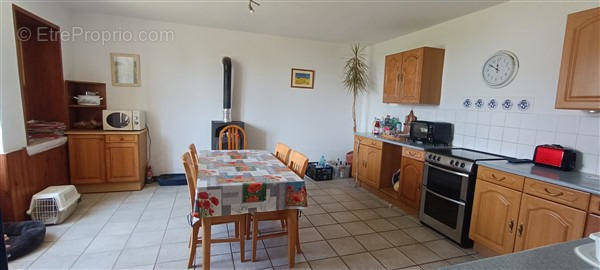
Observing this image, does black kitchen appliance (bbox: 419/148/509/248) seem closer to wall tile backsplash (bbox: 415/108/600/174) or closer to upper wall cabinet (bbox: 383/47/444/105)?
wall tile backsplash (bbox: 415/108/600/174)

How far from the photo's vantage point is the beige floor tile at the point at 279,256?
2146mm

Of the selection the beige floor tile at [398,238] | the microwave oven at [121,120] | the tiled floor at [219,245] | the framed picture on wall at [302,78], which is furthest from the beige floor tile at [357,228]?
the microwave oven at [121,120]

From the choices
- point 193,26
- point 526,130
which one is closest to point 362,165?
point 526,130

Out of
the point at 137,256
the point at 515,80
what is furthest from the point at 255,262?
the point at 515,80

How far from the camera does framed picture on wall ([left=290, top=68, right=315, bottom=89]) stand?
4570mm

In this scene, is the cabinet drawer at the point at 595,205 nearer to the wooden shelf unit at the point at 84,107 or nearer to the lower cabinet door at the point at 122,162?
the lower cabinet door at the point at 122,162

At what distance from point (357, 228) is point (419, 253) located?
0.63 metres

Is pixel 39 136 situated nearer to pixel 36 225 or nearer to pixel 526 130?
pixel 36 225

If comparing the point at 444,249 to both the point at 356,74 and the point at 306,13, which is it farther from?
the point at 356,74

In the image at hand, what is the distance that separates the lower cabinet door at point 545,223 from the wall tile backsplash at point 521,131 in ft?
2.12

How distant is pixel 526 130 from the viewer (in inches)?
99.2

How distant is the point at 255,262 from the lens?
2131 millimetres

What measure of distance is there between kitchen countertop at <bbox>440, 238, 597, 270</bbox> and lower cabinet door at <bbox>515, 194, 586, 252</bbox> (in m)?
1.24

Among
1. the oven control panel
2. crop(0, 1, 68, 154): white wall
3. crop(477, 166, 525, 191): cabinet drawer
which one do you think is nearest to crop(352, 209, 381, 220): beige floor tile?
the oven control panel
